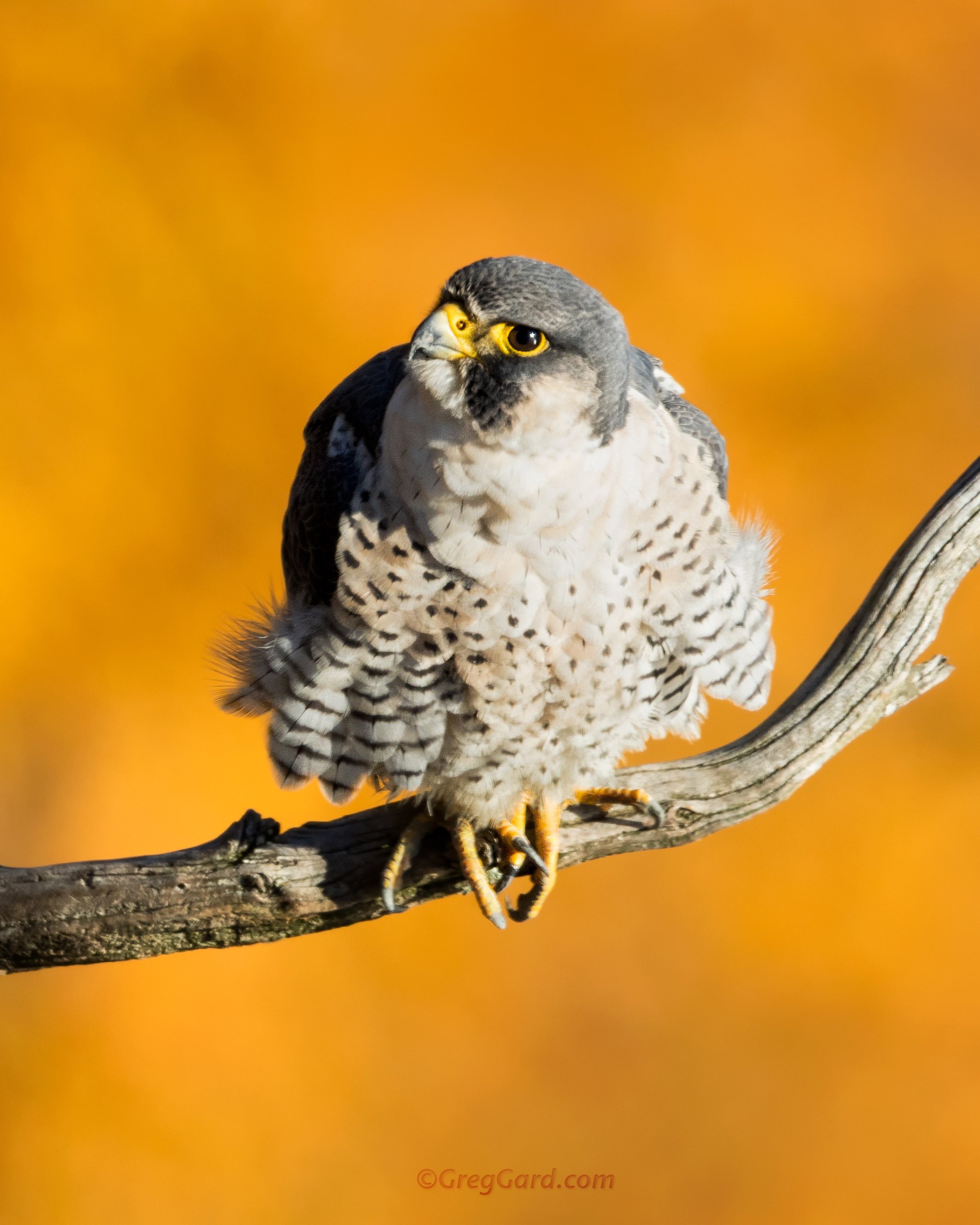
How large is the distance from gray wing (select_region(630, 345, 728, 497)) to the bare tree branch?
424 mm

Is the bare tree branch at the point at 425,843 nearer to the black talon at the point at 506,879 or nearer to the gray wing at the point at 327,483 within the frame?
the black talon at the point at 506,879

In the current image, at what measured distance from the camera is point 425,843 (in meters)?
2.19

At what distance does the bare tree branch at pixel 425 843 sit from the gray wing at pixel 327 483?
18.2 inches

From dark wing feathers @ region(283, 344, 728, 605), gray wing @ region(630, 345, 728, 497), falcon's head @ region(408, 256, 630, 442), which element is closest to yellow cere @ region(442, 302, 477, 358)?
falcon's head @ region(408, 256, 630, 442)

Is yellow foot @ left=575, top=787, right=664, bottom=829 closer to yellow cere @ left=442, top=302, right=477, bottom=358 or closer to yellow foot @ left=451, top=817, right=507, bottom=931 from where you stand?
yellow foot @ left=451, top=817, right=507, bottom=931

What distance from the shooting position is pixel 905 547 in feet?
7.51

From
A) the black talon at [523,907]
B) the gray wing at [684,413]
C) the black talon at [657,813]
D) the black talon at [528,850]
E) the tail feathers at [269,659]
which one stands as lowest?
the black talon at [523,907]

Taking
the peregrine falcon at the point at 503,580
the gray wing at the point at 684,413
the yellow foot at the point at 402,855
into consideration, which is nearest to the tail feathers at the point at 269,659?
the peregrine falcon at the point at 503,580

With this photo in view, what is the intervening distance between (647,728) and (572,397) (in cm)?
75

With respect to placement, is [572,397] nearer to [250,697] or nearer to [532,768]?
[532,768]

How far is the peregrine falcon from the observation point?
1.67 meters

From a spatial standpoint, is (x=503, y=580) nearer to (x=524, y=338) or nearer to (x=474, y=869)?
(x=524, y=338)

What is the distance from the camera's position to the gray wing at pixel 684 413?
2029 mm

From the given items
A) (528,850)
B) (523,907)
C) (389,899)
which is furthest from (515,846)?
(389,899)
